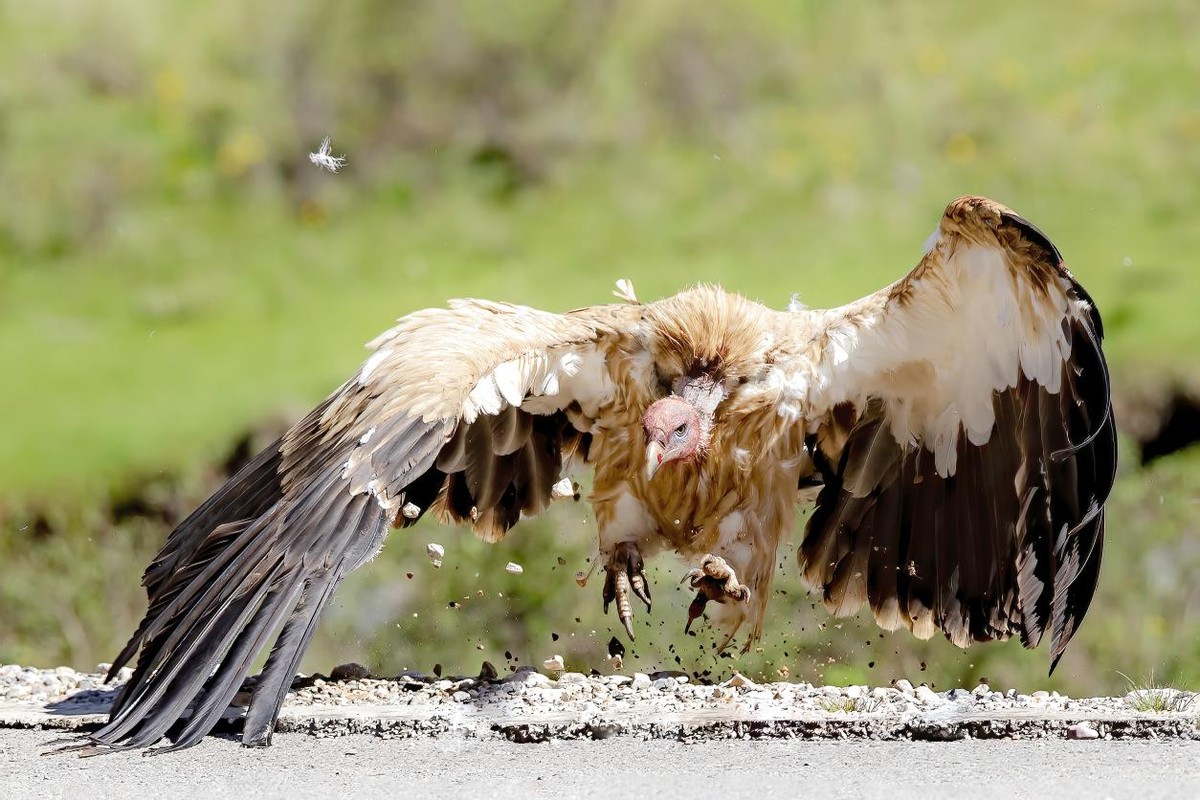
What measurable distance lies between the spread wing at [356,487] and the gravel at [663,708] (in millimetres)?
645

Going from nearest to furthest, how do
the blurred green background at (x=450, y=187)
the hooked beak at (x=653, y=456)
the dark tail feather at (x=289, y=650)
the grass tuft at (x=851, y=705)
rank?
the dark tail feather at (x=289, y=650)
the grass tuft at (x=851, y=705)
the hooked beak at (x=653, y=456)
the blurred green background at (x=450, y=187)

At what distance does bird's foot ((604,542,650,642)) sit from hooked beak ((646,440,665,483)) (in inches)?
20.7

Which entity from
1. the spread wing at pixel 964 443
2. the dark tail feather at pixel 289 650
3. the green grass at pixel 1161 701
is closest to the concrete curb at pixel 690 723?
the green grass at pixel 1161 701

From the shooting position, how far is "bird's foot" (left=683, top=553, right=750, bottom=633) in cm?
584

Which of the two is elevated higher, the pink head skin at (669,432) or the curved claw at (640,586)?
the pink head skin at (669,432)

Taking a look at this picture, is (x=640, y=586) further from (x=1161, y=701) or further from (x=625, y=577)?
(x=1161, y=701)

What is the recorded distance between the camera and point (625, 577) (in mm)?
6125

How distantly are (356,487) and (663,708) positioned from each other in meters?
1.38

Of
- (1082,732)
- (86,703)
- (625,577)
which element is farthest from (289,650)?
(1082,732)

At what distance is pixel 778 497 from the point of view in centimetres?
618

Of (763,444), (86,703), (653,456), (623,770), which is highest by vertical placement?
(763,444)

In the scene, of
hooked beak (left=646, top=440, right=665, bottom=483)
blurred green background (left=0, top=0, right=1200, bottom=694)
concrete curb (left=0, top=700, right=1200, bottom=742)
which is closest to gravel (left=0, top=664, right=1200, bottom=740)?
concrete curb (left=0, top=700, right=1200, bottom=742)

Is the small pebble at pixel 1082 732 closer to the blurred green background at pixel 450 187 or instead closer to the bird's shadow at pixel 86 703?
the bird's shadow at pixel 86 703

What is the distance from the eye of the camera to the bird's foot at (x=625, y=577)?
6.04 m
